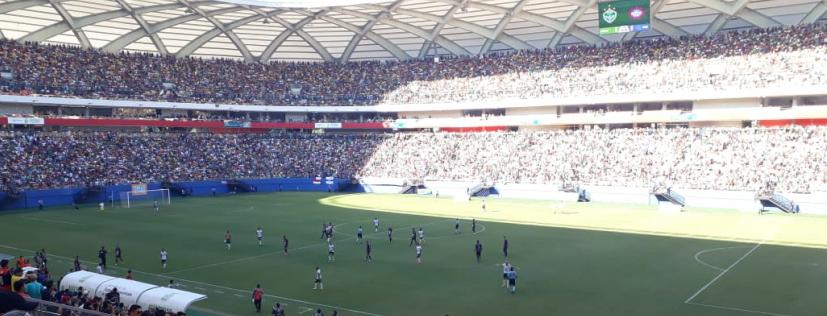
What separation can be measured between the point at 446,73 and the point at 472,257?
170ft

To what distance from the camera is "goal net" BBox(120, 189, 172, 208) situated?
5791 centimetres

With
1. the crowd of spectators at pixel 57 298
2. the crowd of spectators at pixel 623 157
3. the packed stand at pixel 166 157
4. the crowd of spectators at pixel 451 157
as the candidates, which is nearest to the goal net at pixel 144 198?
the packed stand at pixel 166 157

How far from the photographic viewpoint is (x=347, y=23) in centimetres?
7569

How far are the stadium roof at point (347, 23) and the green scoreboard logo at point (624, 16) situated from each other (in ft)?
38.8

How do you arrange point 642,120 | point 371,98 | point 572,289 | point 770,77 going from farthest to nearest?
point 371,98
point 642,120
point 770,77
point 572,289

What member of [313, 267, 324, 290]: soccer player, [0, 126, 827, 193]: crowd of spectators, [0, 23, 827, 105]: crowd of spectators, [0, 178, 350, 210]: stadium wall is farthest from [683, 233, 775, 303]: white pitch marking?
[0, 178, 350, 210]: stadium wall

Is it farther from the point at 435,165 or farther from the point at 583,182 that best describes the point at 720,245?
the point at 435,165

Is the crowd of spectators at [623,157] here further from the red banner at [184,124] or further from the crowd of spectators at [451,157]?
the red banner at [184,124]

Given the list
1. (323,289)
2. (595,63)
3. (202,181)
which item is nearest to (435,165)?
(595,63)

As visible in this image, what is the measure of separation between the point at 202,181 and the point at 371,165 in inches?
752

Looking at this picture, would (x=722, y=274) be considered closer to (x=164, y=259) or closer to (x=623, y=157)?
(x=164, y=259)

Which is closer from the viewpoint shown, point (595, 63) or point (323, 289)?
point (323, 289)

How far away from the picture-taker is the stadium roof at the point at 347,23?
61.9 m

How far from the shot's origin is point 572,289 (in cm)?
2589
